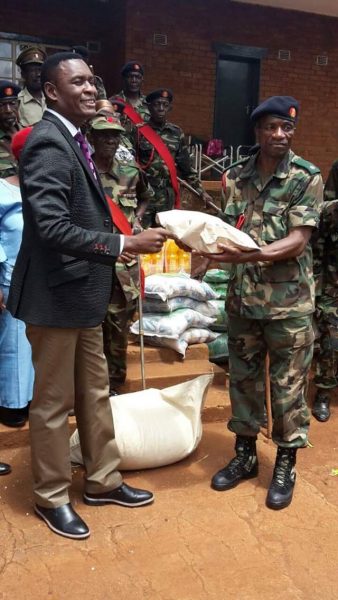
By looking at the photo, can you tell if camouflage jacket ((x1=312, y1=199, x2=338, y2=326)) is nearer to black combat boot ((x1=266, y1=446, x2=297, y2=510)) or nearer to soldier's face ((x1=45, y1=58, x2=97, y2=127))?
black combat boot ((x1=266, y1=446, x2=297, y2=510))

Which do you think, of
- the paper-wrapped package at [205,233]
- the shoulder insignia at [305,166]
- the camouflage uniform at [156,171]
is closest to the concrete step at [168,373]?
the camouflage uniform at [156,171]

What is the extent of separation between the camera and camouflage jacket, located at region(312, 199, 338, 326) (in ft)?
14.6

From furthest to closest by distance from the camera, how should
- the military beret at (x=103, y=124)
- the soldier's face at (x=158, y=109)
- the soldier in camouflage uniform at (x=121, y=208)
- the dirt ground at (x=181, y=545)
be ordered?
the soldier's face at (x=158, y=109) < the soldier in camouflage uniform at (x=121, y=208) < the military beret at (x=103, y=124) < the dirt ground at (x=181, y=545)

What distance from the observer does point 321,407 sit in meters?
4.67

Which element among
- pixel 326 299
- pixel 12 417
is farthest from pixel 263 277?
pixel 12 417

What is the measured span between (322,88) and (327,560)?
348 inches

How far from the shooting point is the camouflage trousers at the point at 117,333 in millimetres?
4055

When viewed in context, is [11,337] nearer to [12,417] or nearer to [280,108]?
[12,417]

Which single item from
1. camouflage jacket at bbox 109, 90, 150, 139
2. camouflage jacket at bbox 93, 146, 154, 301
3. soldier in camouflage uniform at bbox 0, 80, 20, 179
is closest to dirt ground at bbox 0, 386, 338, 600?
camouflage jacket at bbox 93, 146, 154, 301

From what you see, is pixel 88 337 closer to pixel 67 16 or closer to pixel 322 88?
pixel 67 16

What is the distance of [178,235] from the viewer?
2902 millimetres

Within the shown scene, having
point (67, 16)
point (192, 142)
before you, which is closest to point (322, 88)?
point (192, 142)

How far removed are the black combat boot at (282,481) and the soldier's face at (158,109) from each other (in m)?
3.77

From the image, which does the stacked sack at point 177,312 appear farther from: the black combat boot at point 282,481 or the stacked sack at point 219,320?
the black combat boot at point 282,481
